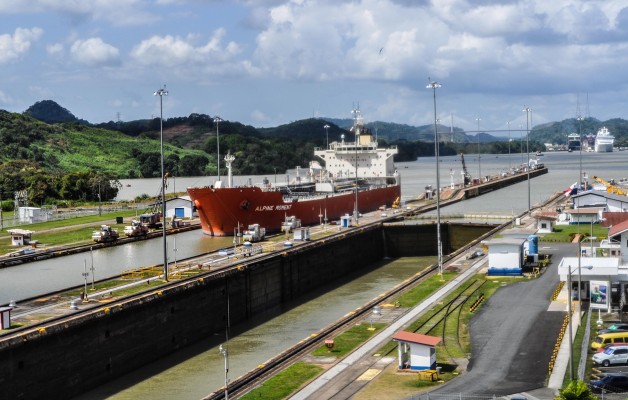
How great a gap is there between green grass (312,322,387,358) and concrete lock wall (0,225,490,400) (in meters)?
9.46

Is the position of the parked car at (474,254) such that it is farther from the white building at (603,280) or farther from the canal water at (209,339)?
the white building at (603,280)

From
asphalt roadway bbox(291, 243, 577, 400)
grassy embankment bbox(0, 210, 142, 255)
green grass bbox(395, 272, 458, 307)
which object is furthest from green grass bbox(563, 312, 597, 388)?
grassy embankment bbox(0, 210, 142, 255)

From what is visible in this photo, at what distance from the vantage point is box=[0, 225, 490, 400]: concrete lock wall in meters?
35.2

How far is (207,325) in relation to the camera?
49656mm

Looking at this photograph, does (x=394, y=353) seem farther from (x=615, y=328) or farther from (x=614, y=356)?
(x=615, y=328)

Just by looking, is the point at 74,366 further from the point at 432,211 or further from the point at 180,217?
the point at 432,211

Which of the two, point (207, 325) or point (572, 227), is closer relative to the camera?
point (207, 325)

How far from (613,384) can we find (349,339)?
13.0 meters

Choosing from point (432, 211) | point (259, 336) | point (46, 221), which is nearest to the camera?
point (259, 336)

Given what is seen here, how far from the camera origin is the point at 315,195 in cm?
10225

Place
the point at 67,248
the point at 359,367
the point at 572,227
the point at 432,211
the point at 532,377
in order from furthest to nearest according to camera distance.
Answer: the point at 432,211
the point at 572,227
the point at 67,248
the point at 359,367
the point at 532,377

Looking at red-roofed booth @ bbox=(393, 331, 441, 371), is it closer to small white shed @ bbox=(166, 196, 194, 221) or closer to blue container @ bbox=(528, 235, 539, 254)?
blue container @ bbox=(528, 235, 539, 254)

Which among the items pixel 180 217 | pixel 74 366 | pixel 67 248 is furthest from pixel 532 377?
pixel 180 217

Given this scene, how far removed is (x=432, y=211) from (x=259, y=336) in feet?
202
